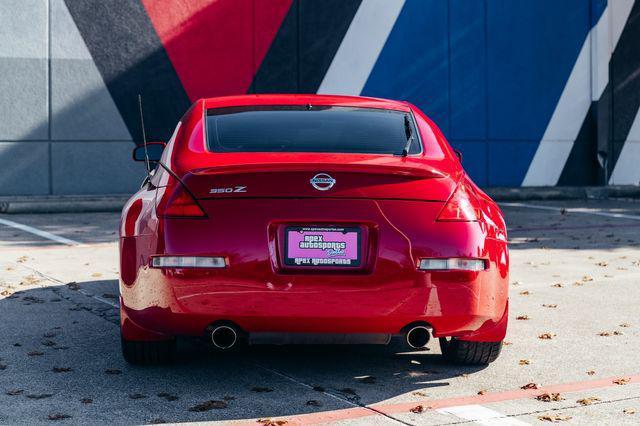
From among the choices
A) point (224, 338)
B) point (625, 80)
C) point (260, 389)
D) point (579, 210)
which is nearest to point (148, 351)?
point (224, 338)

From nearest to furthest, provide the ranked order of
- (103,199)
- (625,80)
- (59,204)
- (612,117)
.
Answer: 1. (59,204)
2. (103,199)
3. (612,117)
4. (625,80)

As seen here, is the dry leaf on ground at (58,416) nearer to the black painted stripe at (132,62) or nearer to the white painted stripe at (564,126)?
the black painted stripe at (132,62)

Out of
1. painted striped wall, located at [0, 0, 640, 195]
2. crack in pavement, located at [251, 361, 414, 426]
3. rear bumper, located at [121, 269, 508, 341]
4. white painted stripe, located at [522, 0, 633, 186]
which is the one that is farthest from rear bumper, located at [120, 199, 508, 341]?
white painted stripe, located at [522, 0, 633, 186]

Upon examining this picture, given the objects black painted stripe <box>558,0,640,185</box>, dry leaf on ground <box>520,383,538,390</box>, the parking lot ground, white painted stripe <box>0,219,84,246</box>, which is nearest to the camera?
the parking lot ground

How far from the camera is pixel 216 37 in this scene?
19.5 metres

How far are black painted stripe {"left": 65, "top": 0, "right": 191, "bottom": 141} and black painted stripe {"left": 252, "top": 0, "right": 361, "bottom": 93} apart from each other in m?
1.80

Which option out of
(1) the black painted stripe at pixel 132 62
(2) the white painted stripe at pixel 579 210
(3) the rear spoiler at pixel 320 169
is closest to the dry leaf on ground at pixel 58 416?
(3) the rear spoiler at pixel 320 169

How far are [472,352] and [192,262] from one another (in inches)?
68.8

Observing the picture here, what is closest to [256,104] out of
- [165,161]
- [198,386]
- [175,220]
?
[165,161]

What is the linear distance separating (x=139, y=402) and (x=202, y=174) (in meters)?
1.15

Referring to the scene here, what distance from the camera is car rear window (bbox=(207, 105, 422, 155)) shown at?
Answer: 18.2 feet

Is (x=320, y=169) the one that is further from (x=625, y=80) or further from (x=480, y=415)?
(x=625, y=80)

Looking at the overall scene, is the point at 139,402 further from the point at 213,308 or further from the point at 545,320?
the point at 545,320

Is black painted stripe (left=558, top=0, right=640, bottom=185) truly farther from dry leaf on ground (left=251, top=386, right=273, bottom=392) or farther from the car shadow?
dry leaf on ground (left=251, top=386, right=273, bottom=392)
